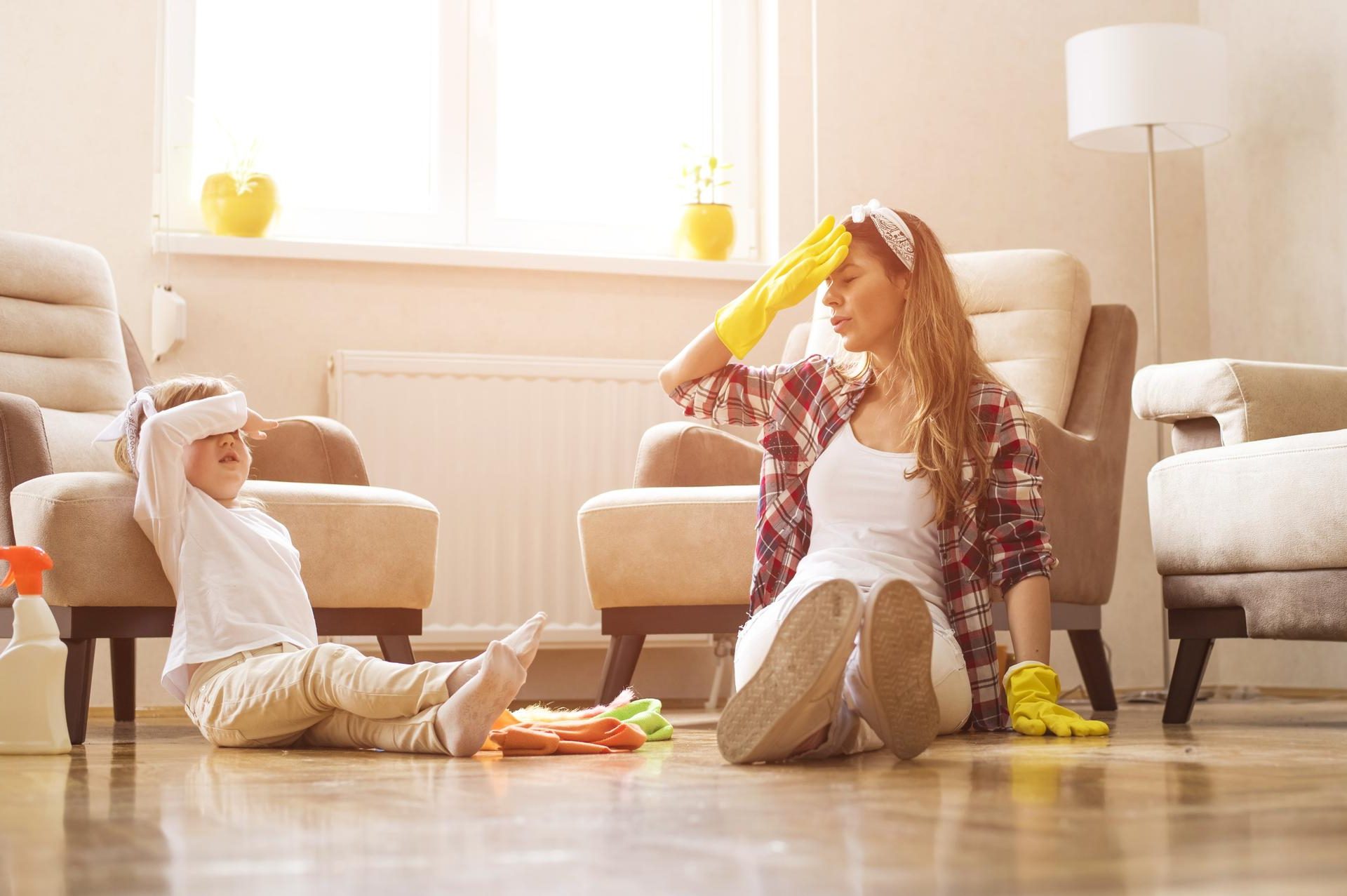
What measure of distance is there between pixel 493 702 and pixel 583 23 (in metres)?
2.62

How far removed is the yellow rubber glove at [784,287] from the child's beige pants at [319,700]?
56 cm

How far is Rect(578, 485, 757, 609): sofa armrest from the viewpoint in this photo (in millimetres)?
2357

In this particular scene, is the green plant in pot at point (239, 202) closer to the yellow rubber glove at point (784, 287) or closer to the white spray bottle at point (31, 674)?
the white spray bottle at point (31, 674)

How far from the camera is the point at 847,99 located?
3.71 meters

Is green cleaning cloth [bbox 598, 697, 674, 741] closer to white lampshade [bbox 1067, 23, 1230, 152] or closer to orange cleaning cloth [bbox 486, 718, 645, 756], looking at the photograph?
orange cleaning cloth [bbox 486, 718, 645, 756]

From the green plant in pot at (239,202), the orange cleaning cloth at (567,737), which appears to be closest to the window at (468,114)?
the green plant in pot at (239,202)

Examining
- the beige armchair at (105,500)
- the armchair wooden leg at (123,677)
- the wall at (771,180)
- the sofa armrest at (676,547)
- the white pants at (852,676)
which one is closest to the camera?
the white pants at (852,676)

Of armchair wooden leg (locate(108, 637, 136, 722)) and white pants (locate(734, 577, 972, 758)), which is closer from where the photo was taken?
white pants (locate(734, 577, 972, 758))

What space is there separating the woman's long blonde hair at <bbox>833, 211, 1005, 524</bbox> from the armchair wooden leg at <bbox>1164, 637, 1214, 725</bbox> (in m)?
0.59

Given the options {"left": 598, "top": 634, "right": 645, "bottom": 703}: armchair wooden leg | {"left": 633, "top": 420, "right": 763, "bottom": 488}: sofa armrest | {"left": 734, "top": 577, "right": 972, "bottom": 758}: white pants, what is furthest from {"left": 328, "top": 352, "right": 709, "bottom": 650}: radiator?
{"left": 734, "top": 577, "right": 972, "bottom": 758}: white pants

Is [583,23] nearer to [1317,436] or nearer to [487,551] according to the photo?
[487,551]

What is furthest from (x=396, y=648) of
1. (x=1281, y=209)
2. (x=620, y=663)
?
(x=1281, y=209)

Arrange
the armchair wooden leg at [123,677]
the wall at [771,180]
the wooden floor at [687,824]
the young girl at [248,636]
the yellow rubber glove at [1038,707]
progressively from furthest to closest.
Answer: the wall at [771,180] → the armchair wooden leg at [123,677] → the yellow rubber glove at [1038,707] → the young girl at [248,636] → the wooden floor at [687,824]

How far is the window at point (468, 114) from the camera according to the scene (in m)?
3.45
